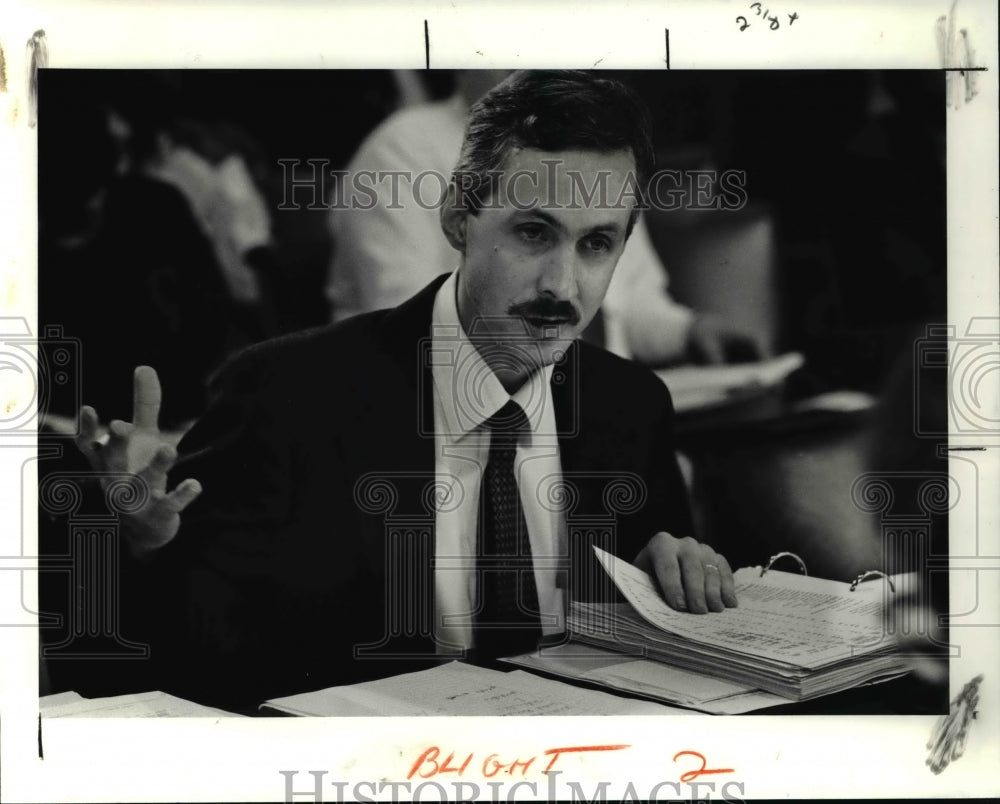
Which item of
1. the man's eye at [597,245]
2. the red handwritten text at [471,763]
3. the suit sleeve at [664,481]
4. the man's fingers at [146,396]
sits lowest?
the red handwritten text at [471,763]

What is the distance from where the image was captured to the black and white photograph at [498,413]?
1618 mm

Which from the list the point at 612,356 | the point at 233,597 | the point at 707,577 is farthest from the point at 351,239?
the point at 707,577

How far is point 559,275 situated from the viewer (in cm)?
162

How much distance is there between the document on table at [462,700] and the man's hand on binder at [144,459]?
339 mm

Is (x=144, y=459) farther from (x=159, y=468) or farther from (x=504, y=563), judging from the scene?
(x=504, y=563)

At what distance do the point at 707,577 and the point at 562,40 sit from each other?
2.96 feet

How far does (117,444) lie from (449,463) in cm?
53

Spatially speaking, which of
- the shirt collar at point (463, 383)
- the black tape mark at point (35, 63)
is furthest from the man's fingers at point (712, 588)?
the black tape mark at point (35, 63)

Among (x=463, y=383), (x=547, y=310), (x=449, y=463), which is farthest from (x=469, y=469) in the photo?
(x=547, y=310)

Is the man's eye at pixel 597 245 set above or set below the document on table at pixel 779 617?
above

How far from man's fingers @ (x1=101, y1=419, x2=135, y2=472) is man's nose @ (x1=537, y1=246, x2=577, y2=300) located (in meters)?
0.70

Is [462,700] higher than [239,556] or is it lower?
lower

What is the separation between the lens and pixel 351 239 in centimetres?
162

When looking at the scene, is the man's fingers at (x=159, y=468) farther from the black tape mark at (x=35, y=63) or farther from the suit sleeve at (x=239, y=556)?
the black tape mark at (x=35, y=63)
